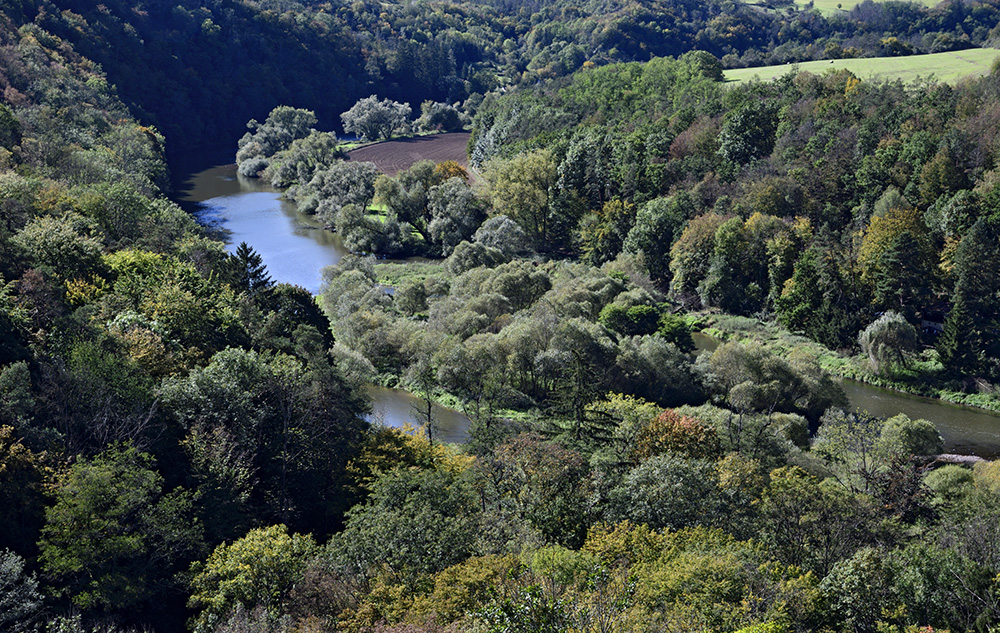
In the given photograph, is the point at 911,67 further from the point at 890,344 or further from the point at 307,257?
the point at 307,257

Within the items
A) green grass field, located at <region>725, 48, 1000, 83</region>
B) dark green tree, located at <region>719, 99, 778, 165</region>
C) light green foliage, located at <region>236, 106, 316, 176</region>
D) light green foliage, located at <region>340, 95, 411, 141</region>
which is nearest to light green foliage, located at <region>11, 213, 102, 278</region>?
dark green tree, located at <region>719, 99, 778, 165</region>

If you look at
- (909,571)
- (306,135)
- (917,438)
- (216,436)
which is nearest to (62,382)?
(216,436)

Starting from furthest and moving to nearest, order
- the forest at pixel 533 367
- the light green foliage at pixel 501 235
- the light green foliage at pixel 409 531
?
the light green foliage at pixel 501 235 → the light green foliage at pixel 409 531 → the forest at pixel 533 367

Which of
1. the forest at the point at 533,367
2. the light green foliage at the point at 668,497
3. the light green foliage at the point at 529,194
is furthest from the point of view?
the light green foliage at the point at 529,194

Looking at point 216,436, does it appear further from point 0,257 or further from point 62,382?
point 0,257

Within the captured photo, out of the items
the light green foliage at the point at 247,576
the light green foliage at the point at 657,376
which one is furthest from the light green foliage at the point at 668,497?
the light green foliage at the point at 657,376

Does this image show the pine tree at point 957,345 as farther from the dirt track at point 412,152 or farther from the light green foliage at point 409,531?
the dirt track at point 412,152
